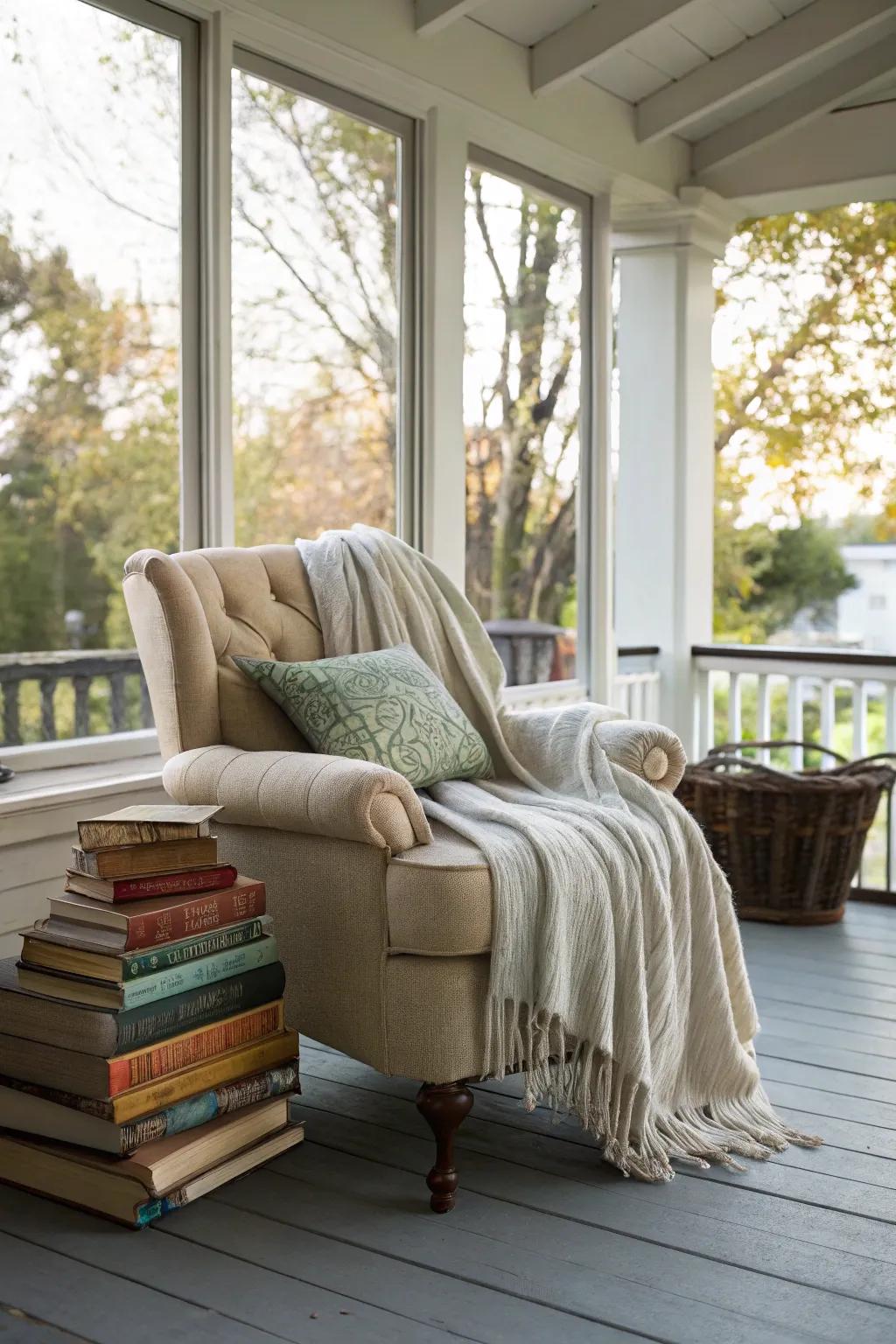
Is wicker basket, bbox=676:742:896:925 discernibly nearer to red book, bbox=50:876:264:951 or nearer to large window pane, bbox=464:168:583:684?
large window pane, bbox=464:168:583:684

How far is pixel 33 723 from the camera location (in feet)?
8.86

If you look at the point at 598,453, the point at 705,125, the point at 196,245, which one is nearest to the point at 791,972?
the point at 598,453

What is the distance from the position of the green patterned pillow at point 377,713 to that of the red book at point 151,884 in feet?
1.07

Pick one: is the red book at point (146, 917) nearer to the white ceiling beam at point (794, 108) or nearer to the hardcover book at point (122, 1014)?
the hardcover book at point (122, 1014)

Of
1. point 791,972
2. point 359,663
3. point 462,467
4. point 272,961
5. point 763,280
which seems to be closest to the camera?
point 272,961

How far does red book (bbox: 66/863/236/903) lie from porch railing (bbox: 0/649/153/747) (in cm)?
72

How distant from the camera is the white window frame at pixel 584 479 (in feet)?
13.8

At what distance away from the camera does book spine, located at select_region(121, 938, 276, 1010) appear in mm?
1949

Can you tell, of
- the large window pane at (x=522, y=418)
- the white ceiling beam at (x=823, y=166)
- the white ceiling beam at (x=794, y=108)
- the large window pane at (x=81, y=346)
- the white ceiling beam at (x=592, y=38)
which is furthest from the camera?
the white ceiling beam at (x=823, y=166)

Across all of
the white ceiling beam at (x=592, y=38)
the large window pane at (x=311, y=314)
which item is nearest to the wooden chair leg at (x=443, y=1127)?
the large window pane at (x=311, y=314)

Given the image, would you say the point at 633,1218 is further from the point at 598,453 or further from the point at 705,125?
the point at 705,125

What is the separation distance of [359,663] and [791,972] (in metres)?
1.52

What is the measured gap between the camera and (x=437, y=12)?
3314mm

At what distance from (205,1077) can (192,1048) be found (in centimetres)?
6
